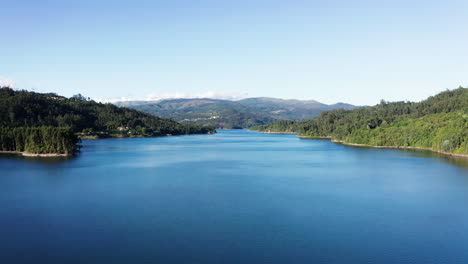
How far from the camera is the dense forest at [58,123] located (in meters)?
41.7

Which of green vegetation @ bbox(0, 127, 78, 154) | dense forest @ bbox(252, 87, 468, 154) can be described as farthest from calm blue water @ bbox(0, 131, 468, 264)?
dense forest @ bbox(252, 87, 468, 154)

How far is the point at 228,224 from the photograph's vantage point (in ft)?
51.3

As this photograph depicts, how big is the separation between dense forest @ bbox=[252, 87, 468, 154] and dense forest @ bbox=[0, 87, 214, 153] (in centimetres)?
4158

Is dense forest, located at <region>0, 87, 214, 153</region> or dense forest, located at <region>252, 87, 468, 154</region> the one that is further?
dense forest, located at <region>252, 87, 468, 154</region>

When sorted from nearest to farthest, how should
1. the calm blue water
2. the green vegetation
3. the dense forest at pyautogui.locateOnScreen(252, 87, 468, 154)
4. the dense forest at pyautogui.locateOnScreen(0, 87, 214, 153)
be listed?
the calm blue water, the green vegetation, the dense forest at pyautogui.locateOnScreen(0, 87, 214, 153), the dense forest at pyautogui.locateOnScreen(252, 87, 468, 154)

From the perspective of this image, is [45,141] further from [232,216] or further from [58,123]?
[58,123]

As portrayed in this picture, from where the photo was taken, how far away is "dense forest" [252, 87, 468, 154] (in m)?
46.7

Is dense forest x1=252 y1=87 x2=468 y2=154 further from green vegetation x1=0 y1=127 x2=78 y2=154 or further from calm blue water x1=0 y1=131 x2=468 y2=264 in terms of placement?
green vegetation x1=0 y1=127 x2=78 y2=154

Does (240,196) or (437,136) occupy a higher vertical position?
(437,136)

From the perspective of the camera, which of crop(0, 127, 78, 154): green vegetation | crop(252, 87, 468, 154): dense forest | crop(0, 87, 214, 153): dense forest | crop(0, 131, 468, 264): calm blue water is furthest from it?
crop(252, 87, 468, 154): dense forest

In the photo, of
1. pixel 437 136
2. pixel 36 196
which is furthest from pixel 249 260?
pixel 437 136

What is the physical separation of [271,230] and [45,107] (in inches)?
3008

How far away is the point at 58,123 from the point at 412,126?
62715 millimetres

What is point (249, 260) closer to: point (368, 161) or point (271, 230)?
point (271, 230)
